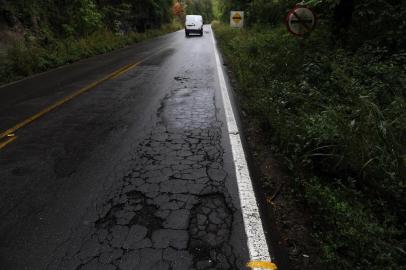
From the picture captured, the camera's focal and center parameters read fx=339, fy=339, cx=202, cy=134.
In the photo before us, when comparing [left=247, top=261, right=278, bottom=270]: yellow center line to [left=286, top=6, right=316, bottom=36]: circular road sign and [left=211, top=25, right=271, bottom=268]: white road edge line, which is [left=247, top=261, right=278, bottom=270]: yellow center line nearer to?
[left=211, top=25, right=271, bottom=268]: white road edge line

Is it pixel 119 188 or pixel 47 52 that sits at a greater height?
pixel 47 52

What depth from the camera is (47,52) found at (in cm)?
1430

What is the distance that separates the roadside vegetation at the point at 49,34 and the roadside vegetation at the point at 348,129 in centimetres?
813

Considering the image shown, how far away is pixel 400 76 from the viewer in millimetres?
6086

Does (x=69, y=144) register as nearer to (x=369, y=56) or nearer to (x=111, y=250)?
(x=111, y=250)

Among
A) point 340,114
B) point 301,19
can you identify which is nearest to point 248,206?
point 340,114

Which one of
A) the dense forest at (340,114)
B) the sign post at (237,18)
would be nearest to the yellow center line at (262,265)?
the dense forest at (340,114)

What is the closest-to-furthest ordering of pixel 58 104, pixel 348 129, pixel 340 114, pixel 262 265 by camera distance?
pixel 262 265 → pixel 348 129 → pixel 340 114 → pixel 58 104

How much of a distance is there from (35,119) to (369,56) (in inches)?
279

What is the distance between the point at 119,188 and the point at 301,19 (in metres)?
5.64

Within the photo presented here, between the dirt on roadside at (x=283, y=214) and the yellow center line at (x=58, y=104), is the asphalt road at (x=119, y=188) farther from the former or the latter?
the dirt on roadside at (x=283, y=214)

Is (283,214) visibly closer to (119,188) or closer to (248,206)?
(248,206)

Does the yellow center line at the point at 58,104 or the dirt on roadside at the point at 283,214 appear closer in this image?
the dirt on roadside at the point at 283,214

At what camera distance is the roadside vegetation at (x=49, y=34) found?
12242 millimetres
